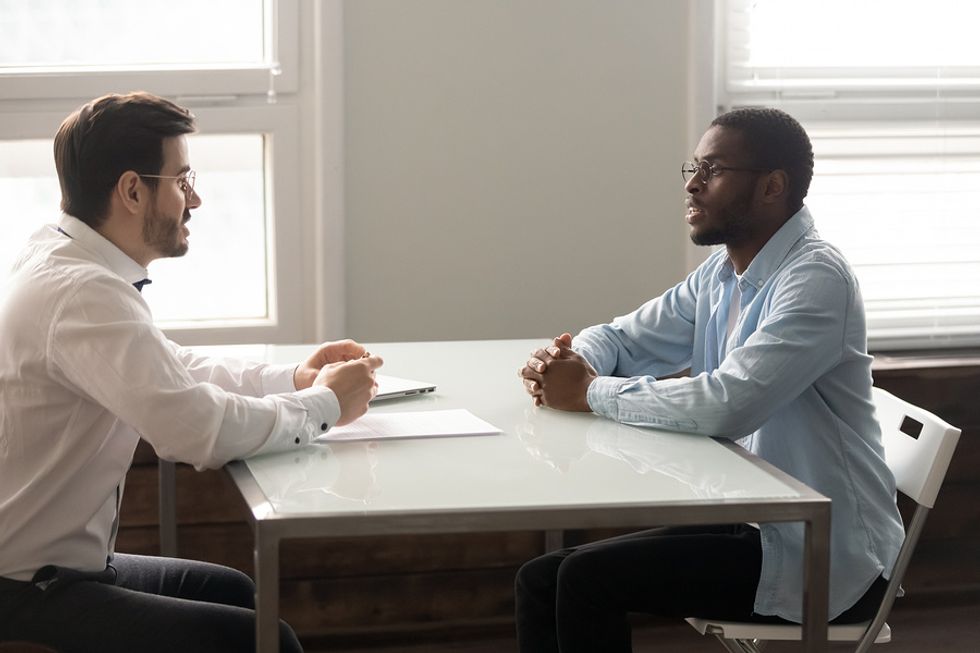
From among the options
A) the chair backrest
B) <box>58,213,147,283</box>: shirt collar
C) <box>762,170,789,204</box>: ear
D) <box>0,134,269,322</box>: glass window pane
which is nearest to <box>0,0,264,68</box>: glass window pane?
<box>0,134,269,322</box>: glass window pane

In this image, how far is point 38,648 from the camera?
152cm

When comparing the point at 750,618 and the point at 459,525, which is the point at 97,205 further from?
the point at 750,618

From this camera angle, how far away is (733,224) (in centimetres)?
215

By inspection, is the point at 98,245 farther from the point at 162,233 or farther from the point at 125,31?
the point at 125,31

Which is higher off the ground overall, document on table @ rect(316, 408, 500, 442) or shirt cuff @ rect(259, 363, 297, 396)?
shirt cuff @ rect(259, 363, 297, 396)

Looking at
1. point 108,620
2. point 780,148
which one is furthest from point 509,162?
point 108,620

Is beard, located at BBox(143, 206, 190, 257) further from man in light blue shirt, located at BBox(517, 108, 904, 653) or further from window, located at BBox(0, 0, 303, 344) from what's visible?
window, located at BBox(0, 0, 303, 344)

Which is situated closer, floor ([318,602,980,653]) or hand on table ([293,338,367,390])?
hand on table ([293,338,367,390])

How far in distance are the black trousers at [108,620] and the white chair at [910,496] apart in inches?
28.3

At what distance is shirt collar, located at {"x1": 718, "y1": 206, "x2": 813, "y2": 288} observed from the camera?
2.08 meters

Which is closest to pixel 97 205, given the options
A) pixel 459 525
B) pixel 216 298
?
pixel 459 525

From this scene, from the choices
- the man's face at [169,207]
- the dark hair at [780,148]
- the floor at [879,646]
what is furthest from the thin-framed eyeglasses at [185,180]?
the floor at [879,646]

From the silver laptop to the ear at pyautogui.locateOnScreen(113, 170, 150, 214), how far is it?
1.85 feet

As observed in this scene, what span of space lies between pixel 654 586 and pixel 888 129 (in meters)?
1.98
